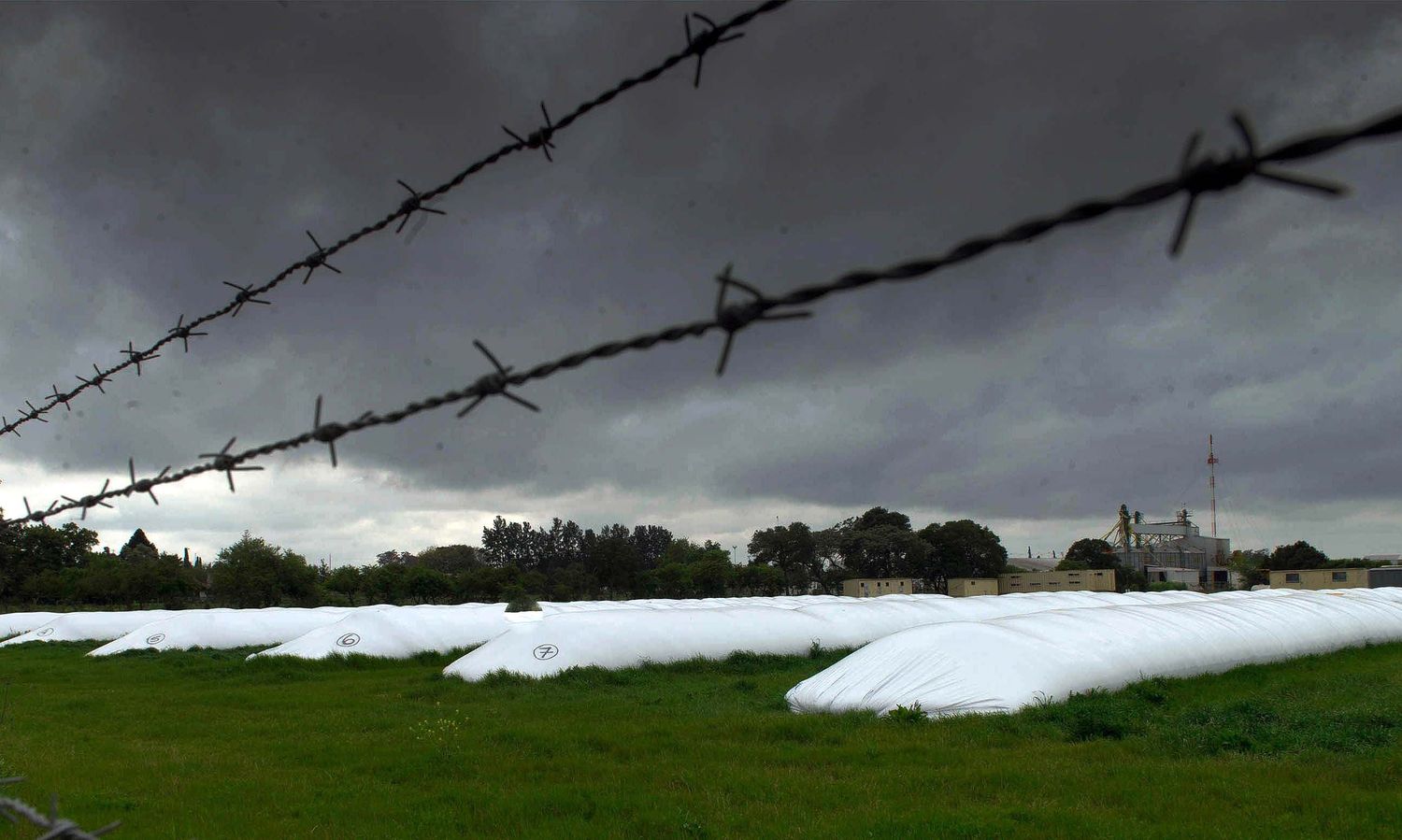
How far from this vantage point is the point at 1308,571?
A: 51.5 meters

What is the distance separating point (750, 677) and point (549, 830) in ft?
32.7

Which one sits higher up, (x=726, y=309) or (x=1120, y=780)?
(x=726, y=309)

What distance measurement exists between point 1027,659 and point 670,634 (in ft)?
27.2

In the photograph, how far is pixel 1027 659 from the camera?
11641 millimetres

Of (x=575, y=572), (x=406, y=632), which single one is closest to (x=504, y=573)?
(x=575, y=572)

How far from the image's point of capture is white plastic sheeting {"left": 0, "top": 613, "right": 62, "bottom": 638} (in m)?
35.7

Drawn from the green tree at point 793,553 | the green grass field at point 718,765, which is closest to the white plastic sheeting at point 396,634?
the green grass field at point 718,765

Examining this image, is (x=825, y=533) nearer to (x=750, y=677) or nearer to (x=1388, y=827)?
(x=750, y=677)

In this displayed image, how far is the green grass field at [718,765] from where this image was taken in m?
6.75

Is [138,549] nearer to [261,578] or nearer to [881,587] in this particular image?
[261,578]

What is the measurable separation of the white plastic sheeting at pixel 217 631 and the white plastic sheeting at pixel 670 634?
33.6ft

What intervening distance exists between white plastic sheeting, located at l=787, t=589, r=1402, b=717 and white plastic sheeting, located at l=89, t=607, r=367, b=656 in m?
17.8

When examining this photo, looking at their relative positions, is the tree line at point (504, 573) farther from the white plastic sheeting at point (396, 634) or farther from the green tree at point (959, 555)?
the white plastic sheeting at point (396, 634)

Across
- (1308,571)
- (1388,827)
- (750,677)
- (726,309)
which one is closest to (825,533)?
(1308,571)
